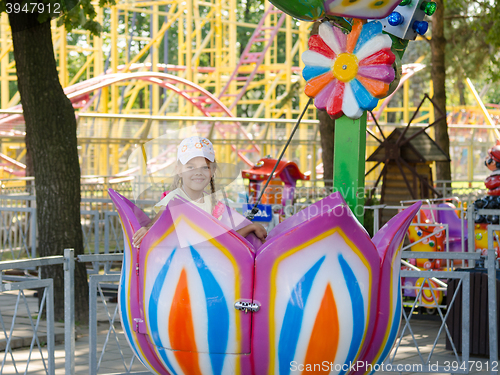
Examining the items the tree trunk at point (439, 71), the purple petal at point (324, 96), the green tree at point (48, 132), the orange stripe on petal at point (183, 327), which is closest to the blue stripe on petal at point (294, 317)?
the orange stripe on petal at point (183, 327)

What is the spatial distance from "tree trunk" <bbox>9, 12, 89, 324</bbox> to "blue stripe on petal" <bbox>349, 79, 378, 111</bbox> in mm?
3577

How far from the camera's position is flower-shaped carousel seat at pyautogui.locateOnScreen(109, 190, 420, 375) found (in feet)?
8.63

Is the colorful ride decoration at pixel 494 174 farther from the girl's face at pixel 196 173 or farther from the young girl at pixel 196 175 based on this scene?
the girl's face at pixel 196 173

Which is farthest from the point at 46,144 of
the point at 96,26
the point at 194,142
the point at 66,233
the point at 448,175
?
the point at 448,175

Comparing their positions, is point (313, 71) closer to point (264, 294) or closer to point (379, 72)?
point (379, 72)

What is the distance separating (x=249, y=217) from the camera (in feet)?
10.8

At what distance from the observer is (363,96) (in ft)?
10.7

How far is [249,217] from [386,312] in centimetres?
82

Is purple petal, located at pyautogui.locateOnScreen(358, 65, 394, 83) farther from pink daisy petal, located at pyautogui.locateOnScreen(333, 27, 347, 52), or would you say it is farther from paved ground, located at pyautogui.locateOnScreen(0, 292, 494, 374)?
paved ground, located at pyautogui.locateOnScreen(0, 292, 494, 374)

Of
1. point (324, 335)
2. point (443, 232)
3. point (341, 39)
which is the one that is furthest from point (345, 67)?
point (443, 232)

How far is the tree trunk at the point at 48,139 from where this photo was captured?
19.8 ft

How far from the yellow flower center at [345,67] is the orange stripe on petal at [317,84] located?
0.16 feet

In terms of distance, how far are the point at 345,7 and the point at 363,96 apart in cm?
44

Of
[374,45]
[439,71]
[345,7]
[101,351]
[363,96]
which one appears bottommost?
[101,351]
